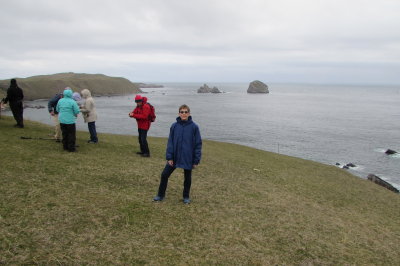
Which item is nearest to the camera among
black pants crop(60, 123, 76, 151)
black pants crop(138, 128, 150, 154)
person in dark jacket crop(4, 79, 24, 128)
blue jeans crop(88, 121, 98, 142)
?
black pants crop(60, 123, 76, 151)

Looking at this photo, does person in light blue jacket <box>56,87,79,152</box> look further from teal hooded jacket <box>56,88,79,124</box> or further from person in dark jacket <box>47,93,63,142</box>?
person in dark jacket <box>47,93,63,142</box>

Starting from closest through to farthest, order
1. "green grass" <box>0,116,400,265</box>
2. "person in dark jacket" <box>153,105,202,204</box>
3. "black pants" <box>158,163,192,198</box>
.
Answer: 1. "green grass" <box>0,116,400,265</box>
2. "person in dark jacket" <box>153,105,202,204</box>
3. "black pants" <box>158,163,192,198</box>

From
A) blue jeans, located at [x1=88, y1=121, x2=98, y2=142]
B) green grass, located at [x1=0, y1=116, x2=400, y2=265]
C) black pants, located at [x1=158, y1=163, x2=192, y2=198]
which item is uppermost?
blue jeans, located at [x1=88, y1=121, x2=98, y2=142]

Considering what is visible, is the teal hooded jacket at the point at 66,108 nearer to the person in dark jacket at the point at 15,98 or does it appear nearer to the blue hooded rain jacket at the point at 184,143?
the person in dark jacket at the point at 15,98

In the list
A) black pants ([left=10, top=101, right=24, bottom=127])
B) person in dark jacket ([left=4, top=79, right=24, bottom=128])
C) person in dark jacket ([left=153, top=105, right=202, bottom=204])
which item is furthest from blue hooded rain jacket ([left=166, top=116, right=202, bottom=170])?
black pants ([left=10, top=101, right=24, bottom=127])

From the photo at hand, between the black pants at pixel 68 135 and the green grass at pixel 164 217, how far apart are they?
61cm

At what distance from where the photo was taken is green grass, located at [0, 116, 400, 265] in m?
7.81

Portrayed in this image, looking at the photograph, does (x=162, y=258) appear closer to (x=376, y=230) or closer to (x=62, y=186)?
(x=62, y=186)

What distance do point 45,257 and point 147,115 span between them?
9.54 meters

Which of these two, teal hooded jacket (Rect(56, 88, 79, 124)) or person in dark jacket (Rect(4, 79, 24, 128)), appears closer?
teal hooded jacket (Rect(56, 88, 79, 124))

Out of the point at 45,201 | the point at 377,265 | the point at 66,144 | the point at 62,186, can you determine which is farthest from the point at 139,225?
the point at 66,144

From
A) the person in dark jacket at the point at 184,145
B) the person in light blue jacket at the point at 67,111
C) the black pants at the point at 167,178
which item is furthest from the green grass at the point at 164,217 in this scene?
the person in dark jacket at the point at 184,145

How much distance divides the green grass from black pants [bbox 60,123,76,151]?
2.00ft

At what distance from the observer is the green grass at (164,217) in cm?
781
